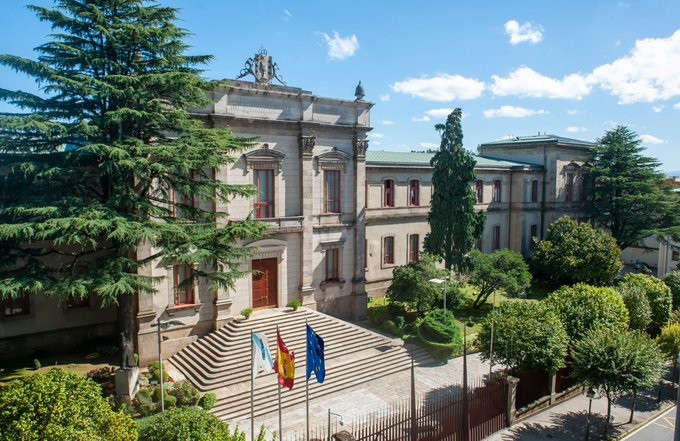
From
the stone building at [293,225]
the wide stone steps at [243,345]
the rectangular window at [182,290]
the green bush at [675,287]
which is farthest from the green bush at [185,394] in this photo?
the green bush at [675,287]

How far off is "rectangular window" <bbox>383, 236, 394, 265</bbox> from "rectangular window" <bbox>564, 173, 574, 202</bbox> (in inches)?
886

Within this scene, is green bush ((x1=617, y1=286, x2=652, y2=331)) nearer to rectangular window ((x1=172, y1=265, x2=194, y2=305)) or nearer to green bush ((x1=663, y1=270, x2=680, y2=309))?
green bush ((x1=663, y1=270, x2=680, y2=309))

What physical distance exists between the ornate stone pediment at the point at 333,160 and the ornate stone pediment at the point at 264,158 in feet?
8.14

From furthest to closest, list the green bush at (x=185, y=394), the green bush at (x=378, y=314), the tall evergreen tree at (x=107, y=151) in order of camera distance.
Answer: the green bush at (x=378, y=314)
the green bush at (x=185, y=394)
the tall evergreen tree at (x=107, y=151)

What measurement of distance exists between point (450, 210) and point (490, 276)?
197 inches

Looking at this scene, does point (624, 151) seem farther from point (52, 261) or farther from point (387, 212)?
point (52, 261)

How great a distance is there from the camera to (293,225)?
83.0 feet

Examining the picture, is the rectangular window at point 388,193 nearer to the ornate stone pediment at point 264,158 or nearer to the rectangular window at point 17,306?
the ornate stone pediment at point 264,158

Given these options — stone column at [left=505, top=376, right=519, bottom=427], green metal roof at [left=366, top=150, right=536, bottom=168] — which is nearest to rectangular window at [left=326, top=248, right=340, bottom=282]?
green metal roof at [left=366, top=150, right=536, bottom=168]

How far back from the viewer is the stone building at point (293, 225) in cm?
2141

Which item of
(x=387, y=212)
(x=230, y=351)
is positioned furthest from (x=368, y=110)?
(x=230, y=351)

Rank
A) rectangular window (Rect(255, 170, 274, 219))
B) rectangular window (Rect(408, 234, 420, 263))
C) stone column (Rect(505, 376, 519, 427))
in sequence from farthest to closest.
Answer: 1. rectangular window (Rect(408, 234, 420, 263))
2. rectangular window (Rect(255, 170, 274, 219))
3. stone column (Rect(505, 376, 519, 427))

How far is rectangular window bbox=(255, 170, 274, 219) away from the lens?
80.2 feet

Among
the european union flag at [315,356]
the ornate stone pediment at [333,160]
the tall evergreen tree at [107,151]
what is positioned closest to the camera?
the european union flag at [315,356]
